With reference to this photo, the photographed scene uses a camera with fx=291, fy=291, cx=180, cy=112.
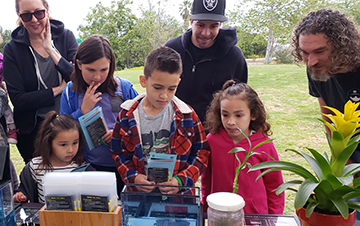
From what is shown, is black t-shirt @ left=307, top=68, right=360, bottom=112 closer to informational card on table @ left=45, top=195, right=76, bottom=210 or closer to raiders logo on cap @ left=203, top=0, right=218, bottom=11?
raiders logo on cap @ left=203, top=0, right=218, bottom=11

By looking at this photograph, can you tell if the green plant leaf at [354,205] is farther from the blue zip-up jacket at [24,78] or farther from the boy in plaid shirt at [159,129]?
the blue zip-up jacket at [24,78]

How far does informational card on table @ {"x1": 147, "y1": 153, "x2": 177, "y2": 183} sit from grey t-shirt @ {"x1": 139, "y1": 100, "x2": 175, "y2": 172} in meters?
0.27

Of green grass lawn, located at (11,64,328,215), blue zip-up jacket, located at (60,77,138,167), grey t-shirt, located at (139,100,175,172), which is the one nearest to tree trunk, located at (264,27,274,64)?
green grass lawn, located at (11,64,328,215)

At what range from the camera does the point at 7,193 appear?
3.74ft

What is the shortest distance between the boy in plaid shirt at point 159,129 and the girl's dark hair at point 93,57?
344 millimetres

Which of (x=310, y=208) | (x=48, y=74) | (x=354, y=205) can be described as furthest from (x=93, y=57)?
(x=354, y=205)

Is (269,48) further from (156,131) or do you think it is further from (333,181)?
(333,181)

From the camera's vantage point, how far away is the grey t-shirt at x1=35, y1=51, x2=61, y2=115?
218 cm

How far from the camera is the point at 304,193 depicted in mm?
922

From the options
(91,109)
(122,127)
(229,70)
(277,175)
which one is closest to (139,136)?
(122,127)

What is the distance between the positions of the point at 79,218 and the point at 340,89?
72.5 inches

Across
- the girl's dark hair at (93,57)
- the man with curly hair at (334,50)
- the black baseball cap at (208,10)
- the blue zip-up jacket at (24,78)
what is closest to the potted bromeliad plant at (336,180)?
the man with curly hair at (334,50)

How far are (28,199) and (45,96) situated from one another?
0.71 m

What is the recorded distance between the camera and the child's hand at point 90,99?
1796 mm
